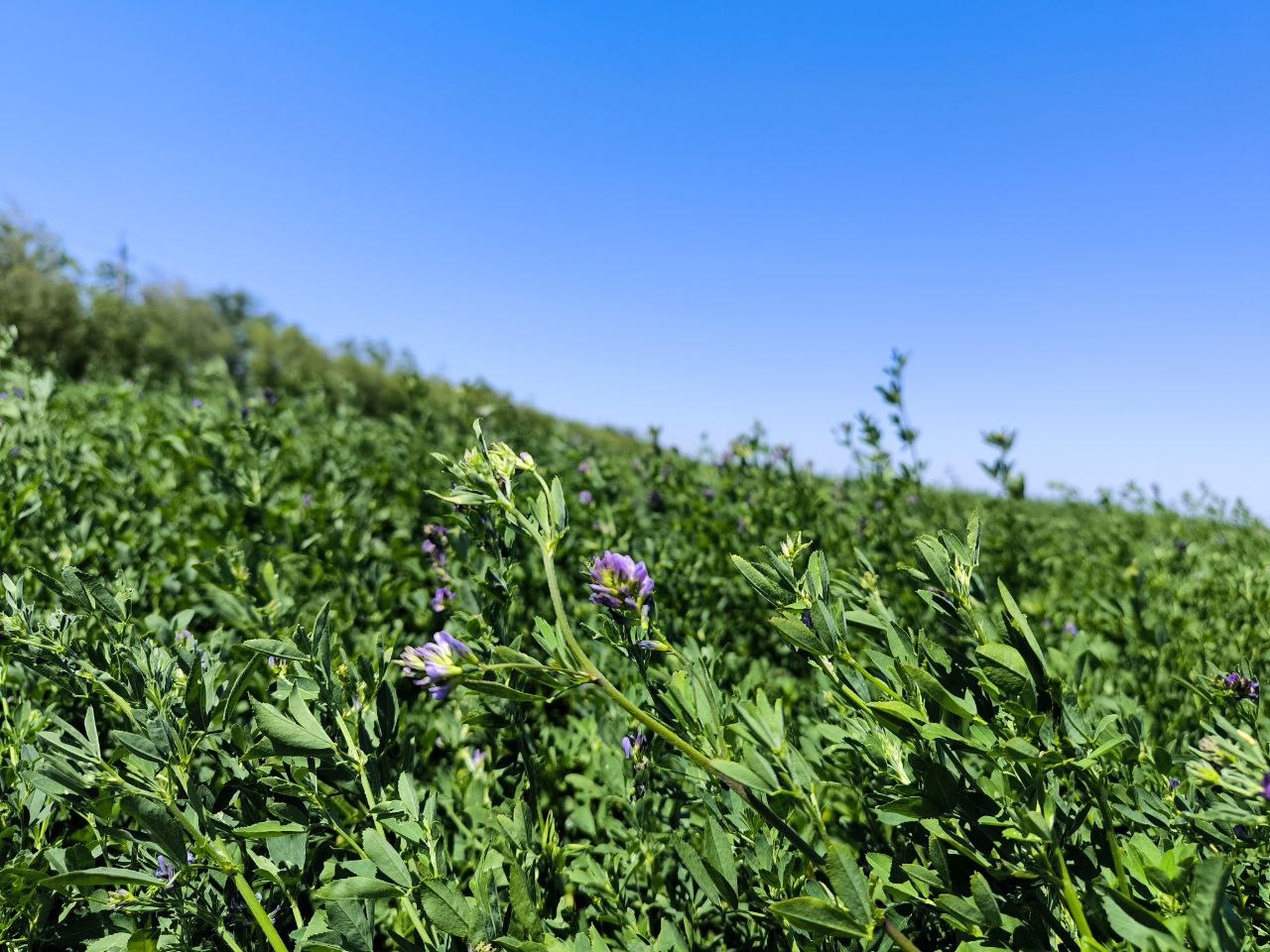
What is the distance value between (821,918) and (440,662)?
0.55 m

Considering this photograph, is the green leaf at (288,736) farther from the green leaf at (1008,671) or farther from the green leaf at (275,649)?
the green leaf at (1008,671)

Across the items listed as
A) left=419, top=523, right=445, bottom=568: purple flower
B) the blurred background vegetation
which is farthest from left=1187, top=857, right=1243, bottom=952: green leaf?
the blurred background vegetation

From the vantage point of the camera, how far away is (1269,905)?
1.01 meters

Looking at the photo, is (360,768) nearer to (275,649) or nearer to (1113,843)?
(275,649)

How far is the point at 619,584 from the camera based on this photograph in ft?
3.64

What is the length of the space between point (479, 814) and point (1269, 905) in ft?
4.70

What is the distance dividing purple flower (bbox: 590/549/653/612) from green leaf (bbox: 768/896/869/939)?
0.45 metres

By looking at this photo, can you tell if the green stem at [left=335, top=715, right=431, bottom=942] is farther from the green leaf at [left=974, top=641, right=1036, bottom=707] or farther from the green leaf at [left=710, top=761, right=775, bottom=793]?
the green leaf at [left=974, top=641, right=1036, bottom=707]

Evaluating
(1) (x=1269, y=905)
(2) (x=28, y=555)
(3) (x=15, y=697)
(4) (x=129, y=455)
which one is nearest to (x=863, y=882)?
(1) (x=1269, y=905)

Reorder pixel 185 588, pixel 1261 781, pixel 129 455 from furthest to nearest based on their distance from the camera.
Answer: pixel 129 455 < pixel 185 588 < pixel 1261 781

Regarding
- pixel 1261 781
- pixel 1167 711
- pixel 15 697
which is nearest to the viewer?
pixel 1261 781

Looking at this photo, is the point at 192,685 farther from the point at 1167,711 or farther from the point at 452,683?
the point at 1167,711

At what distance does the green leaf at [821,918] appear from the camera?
30.7 inches

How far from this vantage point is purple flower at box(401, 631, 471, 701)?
92 cm
